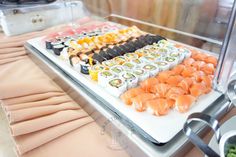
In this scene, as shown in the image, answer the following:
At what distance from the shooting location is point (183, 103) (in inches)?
23.5

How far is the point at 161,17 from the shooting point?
5.25 ft

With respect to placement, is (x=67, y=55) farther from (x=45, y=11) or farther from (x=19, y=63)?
(x=45, y=11)

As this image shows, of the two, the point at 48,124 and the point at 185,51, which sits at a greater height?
the point at 185,51

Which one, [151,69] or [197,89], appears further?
[151,69]

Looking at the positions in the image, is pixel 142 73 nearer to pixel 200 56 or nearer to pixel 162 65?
pixel 162 65

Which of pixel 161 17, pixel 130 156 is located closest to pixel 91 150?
pixel 130 156

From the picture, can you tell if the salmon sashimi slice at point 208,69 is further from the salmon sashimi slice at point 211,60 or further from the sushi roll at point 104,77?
the sushi roll at point 104,77

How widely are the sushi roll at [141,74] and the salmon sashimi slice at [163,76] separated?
0.05m

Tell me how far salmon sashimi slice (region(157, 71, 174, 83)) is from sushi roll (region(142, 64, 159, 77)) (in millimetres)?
18

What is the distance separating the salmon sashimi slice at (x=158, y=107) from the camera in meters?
0.58

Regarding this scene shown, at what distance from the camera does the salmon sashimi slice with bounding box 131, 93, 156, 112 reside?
597 mm

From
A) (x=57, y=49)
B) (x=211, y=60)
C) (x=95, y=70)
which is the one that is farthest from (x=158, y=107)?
(x=57, y=49)

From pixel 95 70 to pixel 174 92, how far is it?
11.3 inches

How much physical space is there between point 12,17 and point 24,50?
9.6 inches
